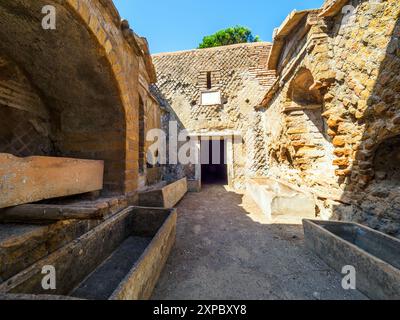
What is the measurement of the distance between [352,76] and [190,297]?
4.05m

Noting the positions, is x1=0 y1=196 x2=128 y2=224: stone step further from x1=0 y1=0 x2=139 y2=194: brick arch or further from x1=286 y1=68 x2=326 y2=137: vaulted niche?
x1=286 y1=68 x2=326 y2=137: vaulted niche

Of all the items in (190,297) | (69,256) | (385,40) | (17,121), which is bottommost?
(190,297)

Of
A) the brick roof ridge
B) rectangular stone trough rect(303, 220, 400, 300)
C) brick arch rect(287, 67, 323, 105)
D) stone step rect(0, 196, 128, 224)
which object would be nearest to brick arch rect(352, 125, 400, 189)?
rectangular stone trough rect(303, 220, 400, 300)

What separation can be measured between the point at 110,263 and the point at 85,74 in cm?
287

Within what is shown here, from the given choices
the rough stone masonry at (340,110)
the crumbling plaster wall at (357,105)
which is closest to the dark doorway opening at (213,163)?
the rough stone masonry at (340,110)

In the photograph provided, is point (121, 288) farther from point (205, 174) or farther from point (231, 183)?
point (205, 174)

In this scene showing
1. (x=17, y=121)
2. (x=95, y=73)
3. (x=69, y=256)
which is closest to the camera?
(x=69, y=256)

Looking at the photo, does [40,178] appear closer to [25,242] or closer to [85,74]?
[25,242]

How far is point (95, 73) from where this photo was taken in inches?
115

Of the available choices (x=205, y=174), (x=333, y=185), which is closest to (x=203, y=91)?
(x=205, y=174)

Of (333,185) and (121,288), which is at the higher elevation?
(333,185)

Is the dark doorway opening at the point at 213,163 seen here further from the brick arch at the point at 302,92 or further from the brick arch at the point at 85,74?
the brick arch at the point at 85,74

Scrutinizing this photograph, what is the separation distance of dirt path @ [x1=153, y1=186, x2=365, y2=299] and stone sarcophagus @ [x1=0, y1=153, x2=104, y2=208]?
1.69 metres

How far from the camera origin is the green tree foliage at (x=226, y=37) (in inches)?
543
